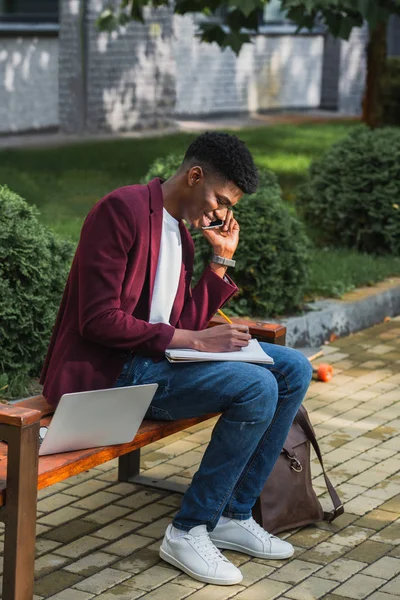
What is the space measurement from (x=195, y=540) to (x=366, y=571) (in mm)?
633

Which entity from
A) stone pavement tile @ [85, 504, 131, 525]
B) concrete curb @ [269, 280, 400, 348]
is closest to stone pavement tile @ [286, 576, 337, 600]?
Answer: stone pavement tile @ [85, 504, 131, 525]

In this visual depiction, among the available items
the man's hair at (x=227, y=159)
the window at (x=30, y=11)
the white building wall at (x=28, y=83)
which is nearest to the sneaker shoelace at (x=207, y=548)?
the man's hair at (x=227, y=159)

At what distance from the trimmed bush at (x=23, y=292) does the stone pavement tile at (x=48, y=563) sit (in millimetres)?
1485

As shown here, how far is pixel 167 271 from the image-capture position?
423 cm

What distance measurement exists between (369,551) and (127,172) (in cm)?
901

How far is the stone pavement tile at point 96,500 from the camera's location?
4787 mm

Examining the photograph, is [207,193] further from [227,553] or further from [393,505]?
[393,505]

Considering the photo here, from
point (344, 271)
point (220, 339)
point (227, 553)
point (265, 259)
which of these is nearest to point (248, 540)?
point (227, 553)

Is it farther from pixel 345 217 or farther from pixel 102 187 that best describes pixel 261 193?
pixel 102 187

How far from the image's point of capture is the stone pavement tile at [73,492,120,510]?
188 inches

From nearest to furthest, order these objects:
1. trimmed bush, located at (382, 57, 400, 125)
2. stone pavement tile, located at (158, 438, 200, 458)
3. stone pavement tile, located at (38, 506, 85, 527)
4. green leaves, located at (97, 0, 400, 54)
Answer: stone pavement tile, located at (38, 506, 85, 527)
stone pavement tile, located at (158, 438, 200, 458)
green leaves, located at (97, 0, 400, 54)
trimmed bush, located at (382, 57, 400, 125)

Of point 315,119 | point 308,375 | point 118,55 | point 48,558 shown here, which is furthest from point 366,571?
point 315,119

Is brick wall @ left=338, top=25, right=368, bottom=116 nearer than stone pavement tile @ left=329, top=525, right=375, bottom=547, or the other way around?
stone pavement tile @ left=329, top=525, right=375, bottom=547

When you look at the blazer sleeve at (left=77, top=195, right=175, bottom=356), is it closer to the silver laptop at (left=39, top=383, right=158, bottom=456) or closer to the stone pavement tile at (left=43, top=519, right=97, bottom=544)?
the silver laptop at (left=39, top=383, right=158, bottom=456)
